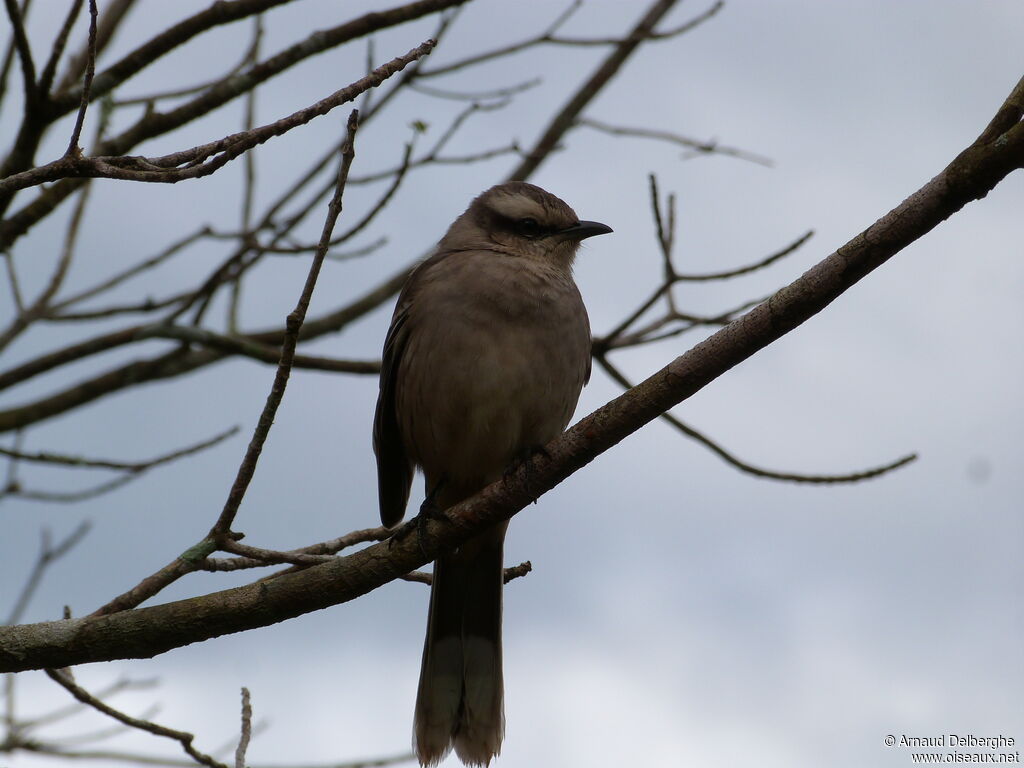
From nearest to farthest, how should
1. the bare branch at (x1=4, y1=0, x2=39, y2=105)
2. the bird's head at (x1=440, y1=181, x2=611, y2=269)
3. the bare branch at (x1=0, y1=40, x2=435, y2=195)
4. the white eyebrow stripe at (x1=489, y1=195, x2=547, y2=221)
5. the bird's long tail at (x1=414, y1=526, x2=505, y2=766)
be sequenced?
the bare branch at (x1=0, y1=40, x2=435, y2=195)
the bare branch at (x1=4, y1=0, x2=39, y2=105)
the bird's long tail at (x1=414, y1=526, x2=505, y2=766)
the bird's head at (x1=440, y1=181, x2=611, y2=269)
the white eyebrow stripe at (x1=489, y1=195, x2=547, y2=221)

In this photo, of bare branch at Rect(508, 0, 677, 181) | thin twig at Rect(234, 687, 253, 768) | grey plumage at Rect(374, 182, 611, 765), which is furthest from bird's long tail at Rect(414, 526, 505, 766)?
bare branch at Rect(508, 0, 677, 181)

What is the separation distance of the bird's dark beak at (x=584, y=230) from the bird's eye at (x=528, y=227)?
0.13 metres

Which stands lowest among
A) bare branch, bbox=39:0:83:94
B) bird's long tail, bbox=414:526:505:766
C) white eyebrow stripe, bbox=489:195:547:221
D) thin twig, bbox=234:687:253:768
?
thin twig, bbox=234:687:253:768

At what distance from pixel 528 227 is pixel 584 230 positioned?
12.6 inches

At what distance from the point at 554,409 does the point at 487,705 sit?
4.96ft

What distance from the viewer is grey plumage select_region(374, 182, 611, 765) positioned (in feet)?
19.1

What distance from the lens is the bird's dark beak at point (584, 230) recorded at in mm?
6785

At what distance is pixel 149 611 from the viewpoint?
4.13 meters

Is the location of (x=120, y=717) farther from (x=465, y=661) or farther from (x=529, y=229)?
(x=529, y=229)

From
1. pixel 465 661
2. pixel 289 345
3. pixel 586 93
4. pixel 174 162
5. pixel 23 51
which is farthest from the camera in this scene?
pixel 586 93

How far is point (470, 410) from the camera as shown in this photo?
19.0ft

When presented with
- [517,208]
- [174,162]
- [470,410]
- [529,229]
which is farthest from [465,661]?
[174,162]

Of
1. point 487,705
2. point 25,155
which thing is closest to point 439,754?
point 487,705

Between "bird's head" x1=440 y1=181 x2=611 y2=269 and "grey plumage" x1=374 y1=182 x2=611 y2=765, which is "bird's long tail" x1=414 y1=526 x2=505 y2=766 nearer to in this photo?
"grey plumage" x1=374 y1=182 x2=611 y2=765
